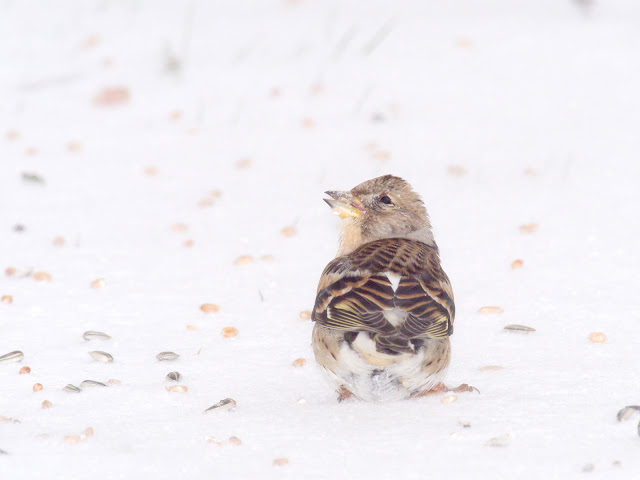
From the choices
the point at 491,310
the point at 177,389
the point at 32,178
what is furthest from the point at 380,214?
the point at 32,178

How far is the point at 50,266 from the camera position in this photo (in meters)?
6.04

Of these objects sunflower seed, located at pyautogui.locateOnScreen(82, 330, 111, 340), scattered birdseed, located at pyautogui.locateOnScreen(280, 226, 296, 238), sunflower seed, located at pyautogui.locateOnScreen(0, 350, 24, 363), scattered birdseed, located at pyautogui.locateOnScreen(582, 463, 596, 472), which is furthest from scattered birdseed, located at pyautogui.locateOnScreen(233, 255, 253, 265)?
scattered birdseed, located at pyautogui.locateOnScreen(582, 463, 596, 472)

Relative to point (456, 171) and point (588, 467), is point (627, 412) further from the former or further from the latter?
point (456, 171)

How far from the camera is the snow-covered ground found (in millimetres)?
4035

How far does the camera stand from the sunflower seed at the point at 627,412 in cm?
405

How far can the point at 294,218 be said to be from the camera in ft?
22.4

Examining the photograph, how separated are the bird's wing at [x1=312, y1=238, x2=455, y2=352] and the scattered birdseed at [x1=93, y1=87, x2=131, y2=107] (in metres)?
4.68

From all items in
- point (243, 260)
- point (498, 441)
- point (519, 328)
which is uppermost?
point (243, 260)

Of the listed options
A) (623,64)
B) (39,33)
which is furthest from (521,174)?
(39,33)

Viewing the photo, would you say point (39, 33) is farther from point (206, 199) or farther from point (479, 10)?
point (479, 10)

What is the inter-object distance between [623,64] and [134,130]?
14.2ft

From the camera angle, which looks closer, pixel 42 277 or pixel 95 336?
pixel 95 336

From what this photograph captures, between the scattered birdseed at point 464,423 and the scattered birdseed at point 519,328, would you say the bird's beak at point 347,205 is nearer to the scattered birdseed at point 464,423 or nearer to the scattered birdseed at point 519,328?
the scattered birdseed at point 519,328

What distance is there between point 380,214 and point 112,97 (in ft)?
14.6
